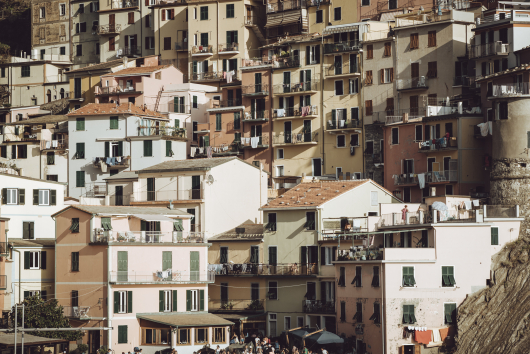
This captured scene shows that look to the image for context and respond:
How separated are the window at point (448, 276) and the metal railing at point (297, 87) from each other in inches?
1269

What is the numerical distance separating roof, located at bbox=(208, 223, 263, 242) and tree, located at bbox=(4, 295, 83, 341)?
15533 mm

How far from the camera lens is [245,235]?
8044 cm

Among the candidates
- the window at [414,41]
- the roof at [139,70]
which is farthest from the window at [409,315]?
the roof at [139,70]

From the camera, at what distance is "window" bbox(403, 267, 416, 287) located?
2623 inches

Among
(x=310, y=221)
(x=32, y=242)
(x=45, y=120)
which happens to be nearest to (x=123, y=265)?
(x=32, y=242)

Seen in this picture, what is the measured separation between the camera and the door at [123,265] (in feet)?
229

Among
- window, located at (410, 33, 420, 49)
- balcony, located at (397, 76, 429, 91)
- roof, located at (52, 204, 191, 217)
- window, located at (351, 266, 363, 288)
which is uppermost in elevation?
window, located at (410, 33, 420, 49)

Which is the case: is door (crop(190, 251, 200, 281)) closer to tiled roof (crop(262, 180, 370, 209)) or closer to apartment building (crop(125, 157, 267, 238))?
apartment building (crop(125, 157, 267, 238))

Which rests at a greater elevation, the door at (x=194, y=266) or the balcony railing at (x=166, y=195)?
the balcony railing at (x=166, y=195)

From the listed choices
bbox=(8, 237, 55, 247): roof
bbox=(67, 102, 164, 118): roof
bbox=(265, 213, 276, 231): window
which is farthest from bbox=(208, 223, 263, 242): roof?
bbox=(67, 102, 164, 118): roof

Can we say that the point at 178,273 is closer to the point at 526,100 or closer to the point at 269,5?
the point at 526,100

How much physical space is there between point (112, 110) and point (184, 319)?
31.5 metres

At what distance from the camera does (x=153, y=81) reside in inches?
4099

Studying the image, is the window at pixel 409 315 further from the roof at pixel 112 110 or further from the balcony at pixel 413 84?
the roof at pixel 112 110
